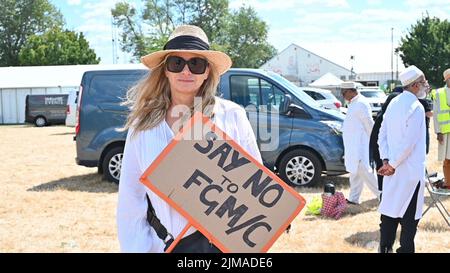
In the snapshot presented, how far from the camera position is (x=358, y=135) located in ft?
24.8

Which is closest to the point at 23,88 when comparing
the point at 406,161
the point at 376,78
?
the point at 406,161

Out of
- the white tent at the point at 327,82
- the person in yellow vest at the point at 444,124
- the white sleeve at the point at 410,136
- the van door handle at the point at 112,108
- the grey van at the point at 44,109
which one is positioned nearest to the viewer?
the white sleeve at the point at 410,136

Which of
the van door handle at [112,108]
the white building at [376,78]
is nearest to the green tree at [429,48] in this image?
the white building at [376,78]

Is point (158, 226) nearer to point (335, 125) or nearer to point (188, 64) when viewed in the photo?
point (188, 64)

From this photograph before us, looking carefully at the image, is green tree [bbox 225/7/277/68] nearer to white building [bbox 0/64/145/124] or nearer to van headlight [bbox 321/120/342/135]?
white building [bbox 0/64/145/124]

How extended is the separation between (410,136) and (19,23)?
69.2 metres

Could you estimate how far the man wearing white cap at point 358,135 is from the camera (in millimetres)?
7531

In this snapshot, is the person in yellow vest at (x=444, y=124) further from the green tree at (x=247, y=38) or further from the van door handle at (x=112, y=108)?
the green tree at (x=247, y=38)

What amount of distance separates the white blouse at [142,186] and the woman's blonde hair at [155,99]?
1.8 inches

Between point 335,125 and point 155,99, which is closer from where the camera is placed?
point 155,99

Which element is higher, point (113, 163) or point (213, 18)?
point (213, 18)

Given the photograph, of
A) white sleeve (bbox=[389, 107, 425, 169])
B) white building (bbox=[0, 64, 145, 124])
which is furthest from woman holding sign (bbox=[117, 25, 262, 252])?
white building (bbox=[0, 64, 145, 124])
